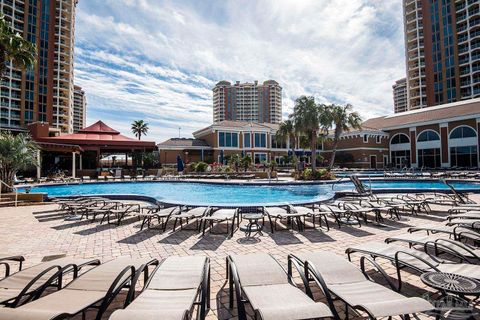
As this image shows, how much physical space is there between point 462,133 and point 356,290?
38.3 m

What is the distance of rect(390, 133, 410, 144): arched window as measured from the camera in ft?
120

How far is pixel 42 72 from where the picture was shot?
159ft

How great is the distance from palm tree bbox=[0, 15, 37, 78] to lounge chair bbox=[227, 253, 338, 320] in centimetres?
1520

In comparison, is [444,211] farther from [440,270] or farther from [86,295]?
[86,295]

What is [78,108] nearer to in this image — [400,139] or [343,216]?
[400,139]

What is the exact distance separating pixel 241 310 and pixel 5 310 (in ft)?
5.60

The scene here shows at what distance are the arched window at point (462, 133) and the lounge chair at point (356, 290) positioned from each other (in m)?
37.5

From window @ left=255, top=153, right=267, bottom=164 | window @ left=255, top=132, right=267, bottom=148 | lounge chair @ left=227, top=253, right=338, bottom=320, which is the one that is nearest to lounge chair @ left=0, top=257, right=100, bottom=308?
lounge chair @ left=227, top=253, right=338, bottom=320

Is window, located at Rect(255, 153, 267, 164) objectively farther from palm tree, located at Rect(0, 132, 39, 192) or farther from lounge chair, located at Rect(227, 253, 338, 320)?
lounge chair, located at Rect(227, 253, 338, 320)

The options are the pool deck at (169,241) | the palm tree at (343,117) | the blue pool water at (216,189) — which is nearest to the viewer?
the pool deck at (169,241)

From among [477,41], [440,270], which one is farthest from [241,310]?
[477,41]

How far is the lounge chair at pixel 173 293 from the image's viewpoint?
1824mm

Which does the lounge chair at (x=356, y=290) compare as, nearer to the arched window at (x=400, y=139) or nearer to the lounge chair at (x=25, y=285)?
the lounge chair at (x=25, y=285)

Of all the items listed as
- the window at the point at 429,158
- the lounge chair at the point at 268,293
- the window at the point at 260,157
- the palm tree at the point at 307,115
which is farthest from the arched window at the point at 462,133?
the lounge chair at the point at 268,293
